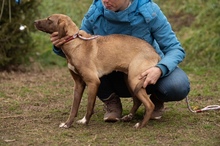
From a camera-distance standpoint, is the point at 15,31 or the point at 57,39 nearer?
the point at 57,39

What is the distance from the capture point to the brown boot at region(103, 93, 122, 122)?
18.0ft

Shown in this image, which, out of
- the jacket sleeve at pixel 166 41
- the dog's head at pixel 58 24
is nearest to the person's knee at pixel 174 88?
the jacket sleeve at pixel 166 41

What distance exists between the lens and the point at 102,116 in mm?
5836

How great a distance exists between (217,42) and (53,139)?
17.7ft

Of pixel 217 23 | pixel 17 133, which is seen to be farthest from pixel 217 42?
pixel 17 133

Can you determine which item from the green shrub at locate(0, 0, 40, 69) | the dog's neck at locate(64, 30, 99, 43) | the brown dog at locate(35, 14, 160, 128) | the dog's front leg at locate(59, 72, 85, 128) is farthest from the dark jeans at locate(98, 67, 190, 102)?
the green shrub at locate(0, 0, 40, 69)

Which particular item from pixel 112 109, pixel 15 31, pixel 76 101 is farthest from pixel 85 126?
pixel 15 31

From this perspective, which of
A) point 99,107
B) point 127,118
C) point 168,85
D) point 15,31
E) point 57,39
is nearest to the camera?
point 57,39

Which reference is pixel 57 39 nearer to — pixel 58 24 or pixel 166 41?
pixel 58 24

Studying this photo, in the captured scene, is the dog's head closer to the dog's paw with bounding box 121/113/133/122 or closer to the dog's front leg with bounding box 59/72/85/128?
the dog's front leg with bounding box 59/72/85/128

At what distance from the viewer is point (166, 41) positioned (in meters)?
5.36

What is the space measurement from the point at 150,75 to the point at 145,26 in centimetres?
59

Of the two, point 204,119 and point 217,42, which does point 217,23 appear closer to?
point 217,42

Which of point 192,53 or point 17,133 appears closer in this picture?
point 17,133
